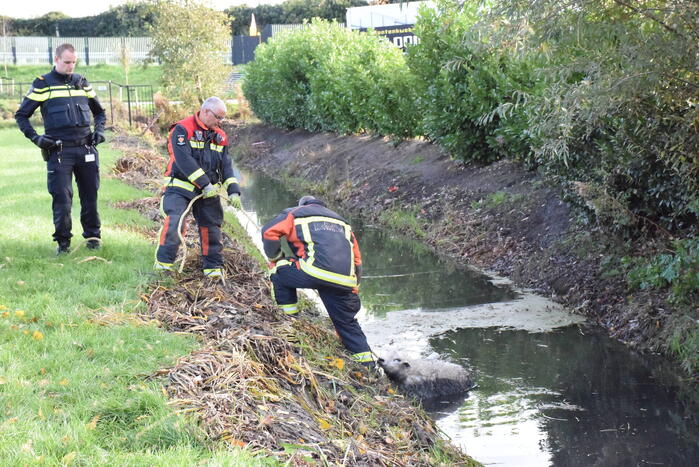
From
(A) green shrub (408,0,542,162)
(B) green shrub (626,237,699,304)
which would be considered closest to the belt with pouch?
(B) green shrub (626,237,699,304)

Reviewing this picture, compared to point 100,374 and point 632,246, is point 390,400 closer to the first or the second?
point 100,374

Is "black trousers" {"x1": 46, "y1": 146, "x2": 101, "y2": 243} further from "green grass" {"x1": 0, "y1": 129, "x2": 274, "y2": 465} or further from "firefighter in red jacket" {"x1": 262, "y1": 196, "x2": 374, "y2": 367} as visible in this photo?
"firefighter in red jacket" {"x1": 262, "y1": 196, "x2": 374, "y2": 367}

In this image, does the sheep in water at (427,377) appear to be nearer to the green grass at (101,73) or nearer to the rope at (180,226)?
the rope at (180,226)

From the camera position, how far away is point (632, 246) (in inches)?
407

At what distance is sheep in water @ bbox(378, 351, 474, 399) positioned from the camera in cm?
778

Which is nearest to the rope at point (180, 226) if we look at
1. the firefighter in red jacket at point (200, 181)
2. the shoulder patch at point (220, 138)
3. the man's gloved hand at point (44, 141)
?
the firefighter in red jacket at point (200, 181)

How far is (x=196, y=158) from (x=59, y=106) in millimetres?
1647

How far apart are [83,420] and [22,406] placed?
1.45 ft

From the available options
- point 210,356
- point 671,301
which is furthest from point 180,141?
point 671,301

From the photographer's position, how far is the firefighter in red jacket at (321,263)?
24.3 ft

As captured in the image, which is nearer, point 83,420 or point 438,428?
point 83,420

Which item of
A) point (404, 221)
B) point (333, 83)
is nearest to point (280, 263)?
point (404, 221)

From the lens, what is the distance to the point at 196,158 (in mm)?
8547

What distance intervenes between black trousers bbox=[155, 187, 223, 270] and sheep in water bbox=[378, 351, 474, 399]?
2186mm
